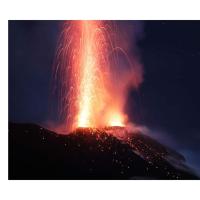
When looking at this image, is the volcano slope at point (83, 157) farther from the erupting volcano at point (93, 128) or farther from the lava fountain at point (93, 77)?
the lava fountain at point (93, 77)

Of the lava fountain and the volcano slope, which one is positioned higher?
the lava fountain

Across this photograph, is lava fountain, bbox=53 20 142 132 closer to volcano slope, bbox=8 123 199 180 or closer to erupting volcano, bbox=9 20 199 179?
erupting volcano, bbox=9 20 199 179

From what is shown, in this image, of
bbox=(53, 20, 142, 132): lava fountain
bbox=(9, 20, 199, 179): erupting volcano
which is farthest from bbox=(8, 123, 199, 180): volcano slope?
bbox=(53, 20, 142, 132): lava fountain

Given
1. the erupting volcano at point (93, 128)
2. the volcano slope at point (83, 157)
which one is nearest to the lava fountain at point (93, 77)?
the erupting volcano at point (93, 128)

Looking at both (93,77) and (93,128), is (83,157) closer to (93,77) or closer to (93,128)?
(93,128)

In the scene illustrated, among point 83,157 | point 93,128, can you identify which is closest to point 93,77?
point 93,128
